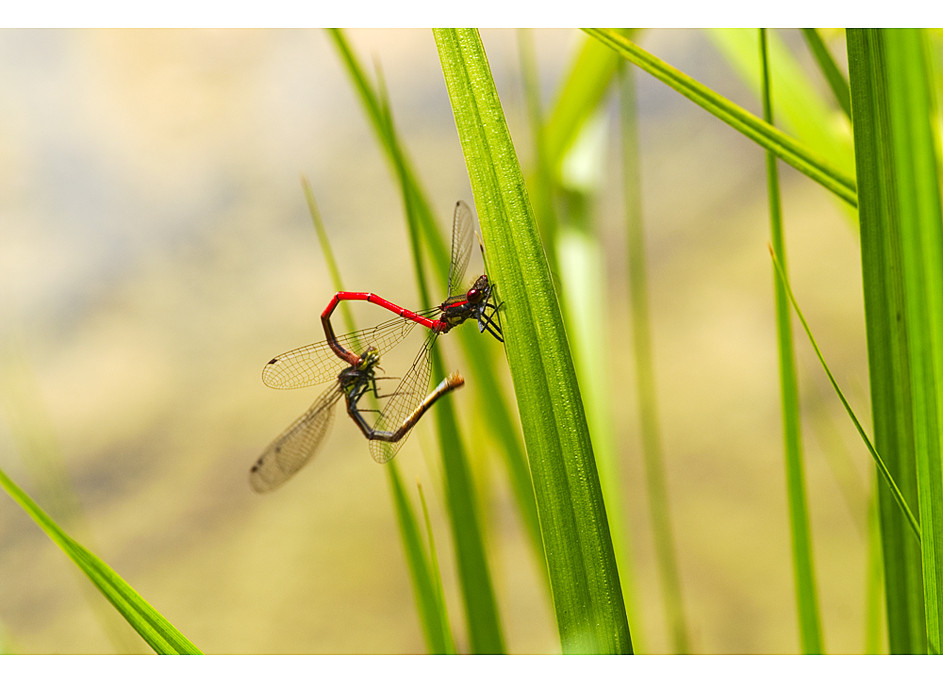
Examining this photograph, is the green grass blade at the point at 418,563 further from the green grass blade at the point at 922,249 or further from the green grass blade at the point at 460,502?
the green grass blade at the point at 922,249

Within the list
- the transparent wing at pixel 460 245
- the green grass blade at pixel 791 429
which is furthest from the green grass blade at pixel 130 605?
the green grass blade at pixel 791 429

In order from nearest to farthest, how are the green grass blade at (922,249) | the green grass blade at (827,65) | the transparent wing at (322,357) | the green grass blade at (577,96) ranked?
1. the green grass blade at (922,249)
2. the green grass blade at (827,65)
3. the transparent wing at (322,357)
4. the green grass blade at (577,96)

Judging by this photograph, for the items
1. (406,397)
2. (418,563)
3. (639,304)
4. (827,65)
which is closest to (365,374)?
(406,397)

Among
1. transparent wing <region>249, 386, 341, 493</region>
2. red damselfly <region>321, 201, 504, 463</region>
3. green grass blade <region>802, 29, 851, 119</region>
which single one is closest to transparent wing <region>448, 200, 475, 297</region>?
red damselfly <region>321, 201, 504, 463</region>

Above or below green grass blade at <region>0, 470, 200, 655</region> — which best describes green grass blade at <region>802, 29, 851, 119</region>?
above

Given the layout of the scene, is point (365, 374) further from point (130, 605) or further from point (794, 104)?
point (794, 104)

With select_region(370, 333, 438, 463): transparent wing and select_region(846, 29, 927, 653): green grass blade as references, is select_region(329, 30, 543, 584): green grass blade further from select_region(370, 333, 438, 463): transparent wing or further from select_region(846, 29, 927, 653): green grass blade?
select_region(846, 29, 927, 653): green grass blade
